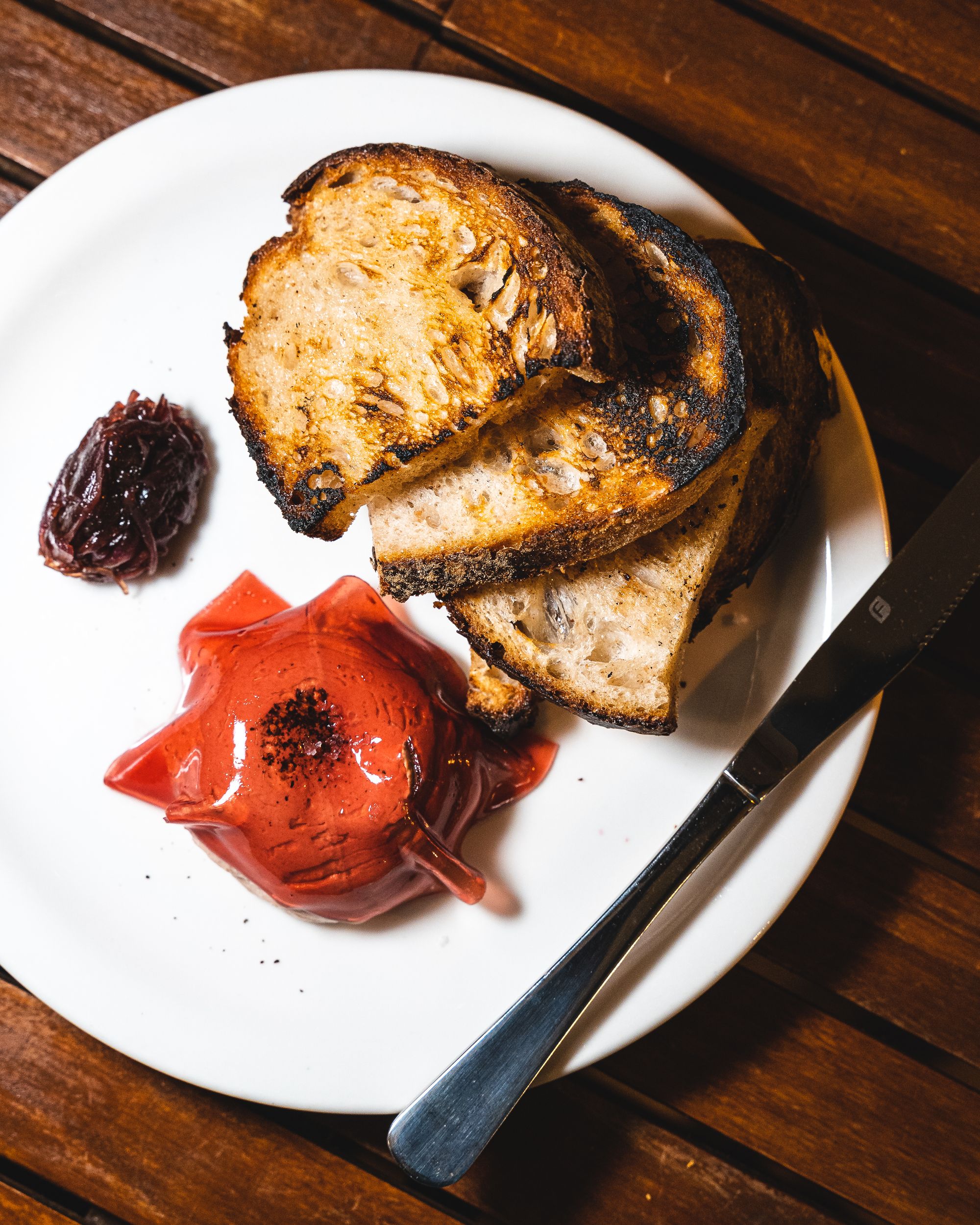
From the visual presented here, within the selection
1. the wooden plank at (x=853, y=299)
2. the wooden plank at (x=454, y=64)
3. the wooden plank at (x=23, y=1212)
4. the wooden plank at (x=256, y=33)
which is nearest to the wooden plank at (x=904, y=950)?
the wooden plank at (x=853, y=299)

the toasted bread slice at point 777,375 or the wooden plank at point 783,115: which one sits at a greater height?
the wooden plank at point 783,115

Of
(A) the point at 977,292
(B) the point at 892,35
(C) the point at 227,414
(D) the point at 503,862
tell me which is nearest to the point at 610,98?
(B) the point at 892,35

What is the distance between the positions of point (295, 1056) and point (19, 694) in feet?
2.35

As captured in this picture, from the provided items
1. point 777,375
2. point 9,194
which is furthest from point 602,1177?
point 9,194

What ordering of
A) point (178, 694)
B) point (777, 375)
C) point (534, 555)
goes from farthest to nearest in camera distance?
1. point (178, 694)
2. point (777, 375)
3. point (534, 555)

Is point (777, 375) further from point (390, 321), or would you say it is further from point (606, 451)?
point (390, 321)

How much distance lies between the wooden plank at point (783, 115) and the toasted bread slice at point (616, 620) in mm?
585

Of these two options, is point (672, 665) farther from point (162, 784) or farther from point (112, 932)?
point (112, 932)

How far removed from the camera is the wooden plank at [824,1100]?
140 centimetres

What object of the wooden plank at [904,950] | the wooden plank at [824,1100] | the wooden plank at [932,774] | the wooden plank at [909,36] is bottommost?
the wooden plank at [824,1100]

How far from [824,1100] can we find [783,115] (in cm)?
164

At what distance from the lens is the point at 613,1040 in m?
1.27

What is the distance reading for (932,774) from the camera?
1419 mm

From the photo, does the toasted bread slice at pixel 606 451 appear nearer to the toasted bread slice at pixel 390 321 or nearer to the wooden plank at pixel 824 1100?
the toasted bread slice at pixel 390 321
